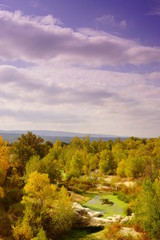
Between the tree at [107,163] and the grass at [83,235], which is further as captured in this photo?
the tree at [107,163]

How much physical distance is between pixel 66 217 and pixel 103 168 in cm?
5296

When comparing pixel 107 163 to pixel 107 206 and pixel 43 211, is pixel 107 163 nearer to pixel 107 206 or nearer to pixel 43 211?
pixel 107 206

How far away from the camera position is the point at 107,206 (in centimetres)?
4969

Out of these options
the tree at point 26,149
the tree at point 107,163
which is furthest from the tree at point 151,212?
the tree at point 107,163

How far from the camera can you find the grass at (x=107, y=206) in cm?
4484

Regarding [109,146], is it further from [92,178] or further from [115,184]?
[115,184]

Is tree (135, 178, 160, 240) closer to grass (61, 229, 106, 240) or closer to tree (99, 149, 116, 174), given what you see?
grass (61, 229, 106, 240)

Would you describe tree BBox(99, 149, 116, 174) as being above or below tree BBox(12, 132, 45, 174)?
below

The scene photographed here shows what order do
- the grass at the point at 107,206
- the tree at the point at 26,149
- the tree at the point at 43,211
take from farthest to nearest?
1. the tree at the point at 26,149
2. the grass at the point at 107,206
3. the tree at the point at 43,211

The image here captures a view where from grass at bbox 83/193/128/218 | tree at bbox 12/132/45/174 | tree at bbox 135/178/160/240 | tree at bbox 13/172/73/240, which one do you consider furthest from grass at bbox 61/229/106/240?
tree at bbox 12/132/45/174

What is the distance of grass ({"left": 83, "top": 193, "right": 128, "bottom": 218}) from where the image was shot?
147 ft

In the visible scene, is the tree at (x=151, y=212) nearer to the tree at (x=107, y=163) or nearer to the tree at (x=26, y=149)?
the tree at (x=26, y=149)

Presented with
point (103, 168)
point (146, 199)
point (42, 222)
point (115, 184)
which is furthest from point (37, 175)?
point (103, 168)

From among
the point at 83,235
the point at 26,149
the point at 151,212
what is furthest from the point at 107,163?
the point at 151,212
